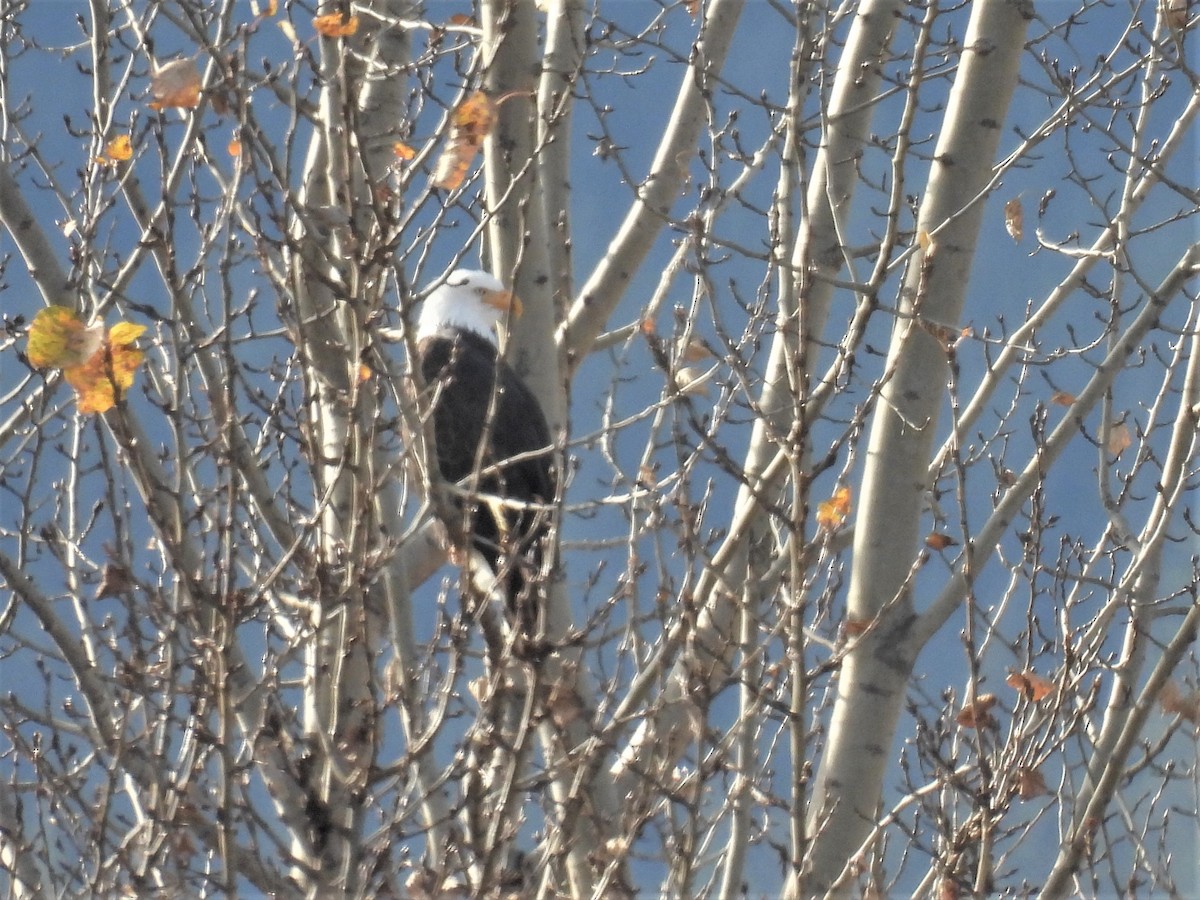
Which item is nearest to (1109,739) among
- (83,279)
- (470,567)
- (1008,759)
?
(1008,759)

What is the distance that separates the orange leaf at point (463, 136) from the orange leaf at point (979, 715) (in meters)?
1.75

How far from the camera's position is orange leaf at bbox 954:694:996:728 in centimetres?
369

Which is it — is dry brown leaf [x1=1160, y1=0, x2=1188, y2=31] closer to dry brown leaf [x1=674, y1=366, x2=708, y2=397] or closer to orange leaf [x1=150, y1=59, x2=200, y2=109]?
dry brown leaf [x1=674, y1=366, x2=708, y2=397]

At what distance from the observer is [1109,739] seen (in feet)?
14.1

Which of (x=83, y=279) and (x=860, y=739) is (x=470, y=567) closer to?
(x=83, y=279)

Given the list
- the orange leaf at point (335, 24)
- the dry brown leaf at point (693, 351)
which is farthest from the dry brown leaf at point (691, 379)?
the orange leaf at point (335, 24)

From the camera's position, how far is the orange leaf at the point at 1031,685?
12.9 ft

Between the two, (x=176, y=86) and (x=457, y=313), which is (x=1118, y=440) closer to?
(x=457, y=313)

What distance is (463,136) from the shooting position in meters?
3.78

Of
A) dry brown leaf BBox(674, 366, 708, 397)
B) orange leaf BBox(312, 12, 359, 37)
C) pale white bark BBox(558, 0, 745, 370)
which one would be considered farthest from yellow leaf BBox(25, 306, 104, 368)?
pale white bark BBox(558, 0, 745, 370)

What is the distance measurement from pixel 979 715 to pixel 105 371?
2.15 meters

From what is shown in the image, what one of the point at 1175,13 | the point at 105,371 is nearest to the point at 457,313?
the point at 1175,13

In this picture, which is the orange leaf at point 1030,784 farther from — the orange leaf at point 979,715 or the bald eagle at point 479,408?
the bald eagle at point 479,408

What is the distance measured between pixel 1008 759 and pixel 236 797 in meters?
1.93
